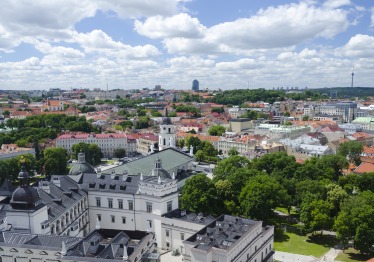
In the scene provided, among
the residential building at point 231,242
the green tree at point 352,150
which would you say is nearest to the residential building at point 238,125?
the green tree at point 352,150

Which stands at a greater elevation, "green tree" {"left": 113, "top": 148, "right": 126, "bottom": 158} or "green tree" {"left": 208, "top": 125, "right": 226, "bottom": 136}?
"green tree" {"left": 208, "top": 125, "right": 226, "bottom": 136}

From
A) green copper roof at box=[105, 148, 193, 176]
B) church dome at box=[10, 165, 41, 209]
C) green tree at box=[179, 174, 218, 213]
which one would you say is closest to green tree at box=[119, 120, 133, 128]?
green copper roof at box=[105, 148, 193, 176]

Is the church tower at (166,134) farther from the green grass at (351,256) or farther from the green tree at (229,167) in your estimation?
the green grass at (351,256)

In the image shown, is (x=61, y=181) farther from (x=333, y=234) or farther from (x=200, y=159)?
(x=200, y=159)

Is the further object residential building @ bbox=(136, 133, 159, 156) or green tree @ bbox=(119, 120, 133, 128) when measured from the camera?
green tree @ bbox=(119, 120, 133, 128)

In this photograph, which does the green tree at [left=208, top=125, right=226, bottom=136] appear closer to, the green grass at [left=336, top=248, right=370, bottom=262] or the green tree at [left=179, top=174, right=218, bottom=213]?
the green tree at [left=179, top=174, right=218, bottom=213]
